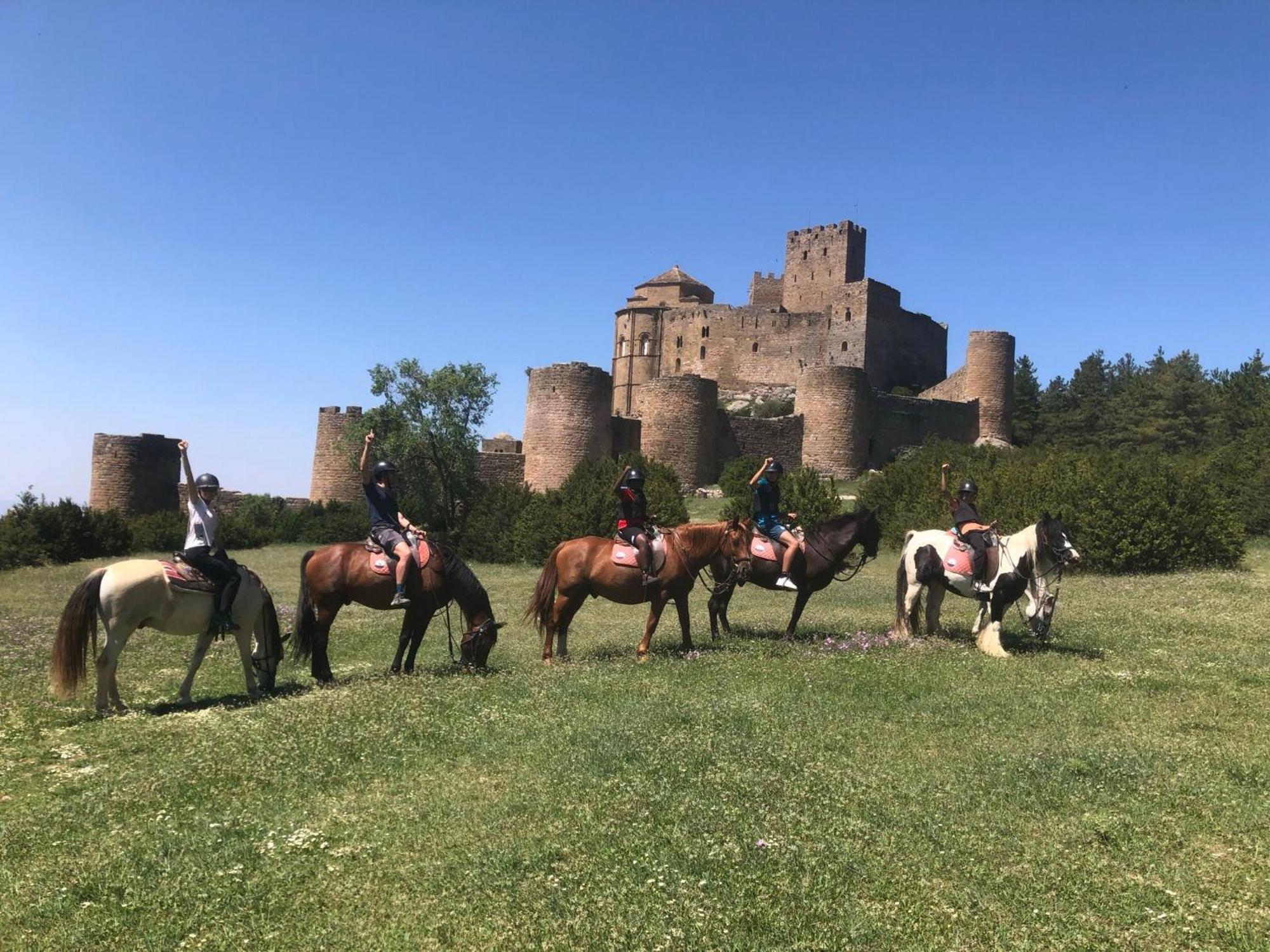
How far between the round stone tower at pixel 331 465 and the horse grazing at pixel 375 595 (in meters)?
39.2

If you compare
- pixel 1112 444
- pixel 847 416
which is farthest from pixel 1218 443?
pixel 847 416

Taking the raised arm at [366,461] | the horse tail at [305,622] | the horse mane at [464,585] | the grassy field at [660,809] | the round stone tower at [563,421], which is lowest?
the grassy field at [660,809]

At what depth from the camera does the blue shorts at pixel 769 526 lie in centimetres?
1296

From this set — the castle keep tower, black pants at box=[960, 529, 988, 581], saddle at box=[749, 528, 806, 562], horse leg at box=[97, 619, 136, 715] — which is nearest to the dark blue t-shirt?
horse leg at box=[97, 619, 136, 715]

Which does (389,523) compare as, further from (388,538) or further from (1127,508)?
(1127,508)

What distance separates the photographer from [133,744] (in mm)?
7852

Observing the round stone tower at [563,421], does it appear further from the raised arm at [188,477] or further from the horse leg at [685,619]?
the raised arm at [188,477]

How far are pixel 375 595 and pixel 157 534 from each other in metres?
33.9

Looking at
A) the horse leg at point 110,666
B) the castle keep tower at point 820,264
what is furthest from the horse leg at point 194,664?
the castle keep tower at point 820,264

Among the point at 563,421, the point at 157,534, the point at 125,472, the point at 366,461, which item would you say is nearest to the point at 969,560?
the point at 366,461

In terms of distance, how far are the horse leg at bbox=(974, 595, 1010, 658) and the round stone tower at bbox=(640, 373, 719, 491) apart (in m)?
35.7

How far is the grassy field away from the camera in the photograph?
473cm

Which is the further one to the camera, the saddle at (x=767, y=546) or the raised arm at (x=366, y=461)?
the saddle at (x=767, y=546)

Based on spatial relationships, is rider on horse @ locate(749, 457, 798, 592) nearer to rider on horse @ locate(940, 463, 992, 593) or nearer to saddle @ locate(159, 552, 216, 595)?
rider on horse @ locate(940, 463, 992, 593)
